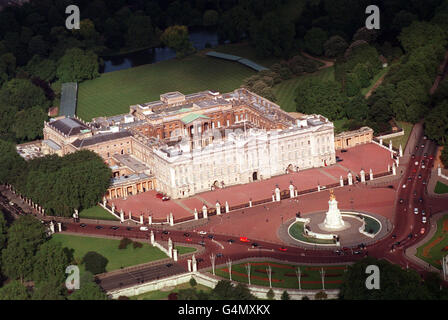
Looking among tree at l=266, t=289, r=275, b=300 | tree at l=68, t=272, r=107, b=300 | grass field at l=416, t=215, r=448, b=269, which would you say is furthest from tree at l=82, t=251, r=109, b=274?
grass field at l=416, t=215, r=448, b=269

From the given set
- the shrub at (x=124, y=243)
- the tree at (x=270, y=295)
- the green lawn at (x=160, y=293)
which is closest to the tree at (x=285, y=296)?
the tree at (x=270, y=295)

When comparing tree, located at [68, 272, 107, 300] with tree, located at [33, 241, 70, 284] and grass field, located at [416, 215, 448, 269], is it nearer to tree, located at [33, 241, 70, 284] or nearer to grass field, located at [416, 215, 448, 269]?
tree, located at [33, 241, 70, 284]

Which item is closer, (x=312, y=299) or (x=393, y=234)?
(x=312, y=299)

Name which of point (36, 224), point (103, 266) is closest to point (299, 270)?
point (103, 266)

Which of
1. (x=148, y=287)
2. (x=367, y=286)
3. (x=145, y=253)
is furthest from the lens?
(x=145, y=253)

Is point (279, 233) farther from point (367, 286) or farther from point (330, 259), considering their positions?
point (367, 286)

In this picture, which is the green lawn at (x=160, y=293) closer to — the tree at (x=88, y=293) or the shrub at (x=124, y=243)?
the tree at (x=88, y=293)

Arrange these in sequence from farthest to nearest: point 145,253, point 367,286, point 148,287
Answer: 1. point 145,253
2. point 148,287
3. point 367,286
